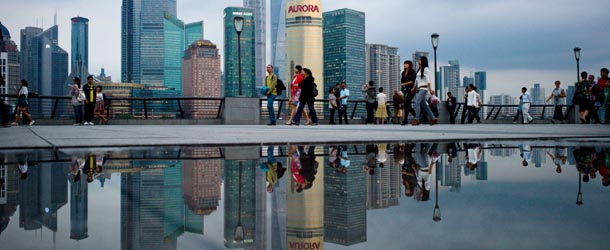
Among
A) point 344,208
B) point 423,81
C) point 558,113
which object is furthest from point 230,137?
point 558,113

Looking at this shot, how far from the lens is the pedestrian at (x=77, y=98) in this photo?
1992 centimetres

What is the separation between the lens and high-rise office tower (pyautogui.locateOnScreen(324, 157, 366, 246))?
1864mm

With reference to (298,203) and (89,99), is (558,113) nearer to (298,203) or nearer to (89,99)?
(89,99)

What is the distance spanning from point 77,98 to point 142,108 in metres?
4.41

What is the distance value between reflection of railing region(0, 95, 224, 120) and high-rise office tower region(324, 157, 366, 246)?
66.0ft

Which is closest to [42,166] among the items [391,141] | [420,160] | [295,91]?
[420,160]

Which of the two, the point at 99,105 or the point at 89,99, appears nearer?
the point at 89,99

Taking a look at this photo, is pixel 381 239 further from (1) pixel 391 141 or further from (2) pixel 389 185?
(1) pixel 391 141

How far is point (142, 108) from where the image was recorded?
2441cm

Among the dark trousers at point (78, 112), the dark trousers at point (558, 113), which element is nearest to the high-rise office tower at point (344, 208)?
the dark trousers at point (78, 112)

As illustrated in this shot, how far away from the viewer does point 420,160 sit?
15.5ft

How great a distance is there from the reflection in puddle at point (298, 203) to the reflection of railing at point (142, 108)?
19403 mm

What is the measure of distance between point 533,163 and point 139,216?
3599 millimetres

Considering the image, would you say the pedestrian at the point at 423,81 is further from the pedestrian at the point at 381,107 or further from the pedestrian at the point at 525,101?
the pedestrian at the point at 525,101
